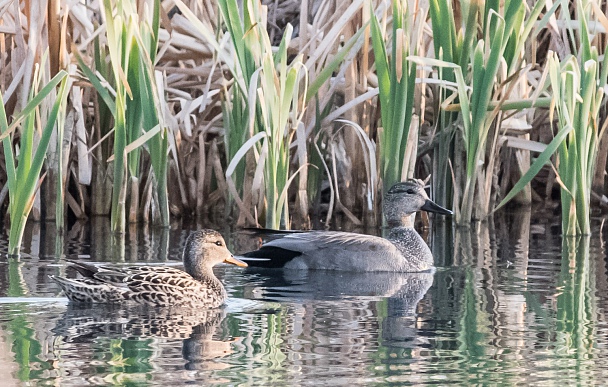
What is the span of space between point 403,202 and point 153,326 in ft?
9.86

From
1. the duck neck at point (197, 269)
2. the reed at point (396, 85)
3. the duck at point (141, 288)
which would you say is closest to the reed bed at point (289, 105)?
the reed at point (396, 85)

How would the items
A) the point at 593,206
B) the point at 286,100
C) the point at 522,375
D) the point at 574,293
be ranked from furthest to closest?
the point at 593,206 → the point at 286,100 → the point at 574,293 → the point at 522,375

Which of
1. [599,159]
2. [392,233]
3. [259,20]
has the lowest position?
[392,233]

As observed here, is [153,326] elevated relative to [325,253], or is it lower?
lower

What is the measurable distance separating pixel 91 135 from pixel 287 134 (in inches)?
72.0

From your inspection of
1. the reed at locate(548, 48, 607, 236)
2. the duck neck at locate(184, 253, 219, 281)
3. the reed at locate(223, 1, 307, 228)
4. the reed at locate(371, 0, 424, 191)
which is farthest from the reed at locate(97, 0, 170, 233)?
the reed at locate(548, 48, 607, 236)

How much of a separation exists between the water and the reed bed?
83cm

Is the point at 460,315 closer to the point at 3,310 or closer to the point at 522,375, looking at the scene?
the point at 522,375

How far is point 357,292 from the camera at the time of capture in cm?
635

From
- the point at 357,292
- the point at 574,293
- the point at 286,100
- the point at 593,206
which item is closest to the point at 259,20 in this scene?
the point at 286,100

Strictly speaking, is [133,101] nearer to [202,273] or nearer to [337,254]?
[337,254]

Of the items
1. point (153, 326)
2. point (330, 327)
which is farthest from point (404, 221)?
point (153, 326)

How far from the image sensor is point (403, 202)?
Result: 26.0 ft

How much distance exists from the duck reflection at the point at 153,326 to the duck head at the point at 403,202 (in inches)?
92.5
